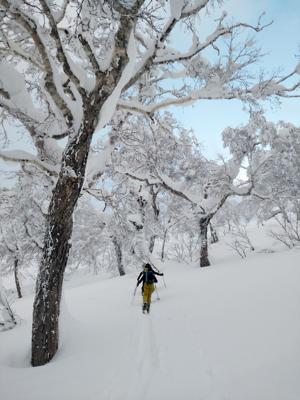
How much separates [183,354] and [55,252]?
9.31ft

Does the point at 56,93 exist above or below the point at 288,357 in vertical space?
above

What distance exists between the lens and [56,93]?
479 cm

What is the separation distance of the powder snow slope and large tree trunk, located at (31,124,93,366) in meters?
0.40

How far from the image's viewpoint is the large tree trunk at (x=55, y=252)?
15.4 ft

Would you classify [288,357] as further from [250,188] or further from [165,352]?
[250,188]

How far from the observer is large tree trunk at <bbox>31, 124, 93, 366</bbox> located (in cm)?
468

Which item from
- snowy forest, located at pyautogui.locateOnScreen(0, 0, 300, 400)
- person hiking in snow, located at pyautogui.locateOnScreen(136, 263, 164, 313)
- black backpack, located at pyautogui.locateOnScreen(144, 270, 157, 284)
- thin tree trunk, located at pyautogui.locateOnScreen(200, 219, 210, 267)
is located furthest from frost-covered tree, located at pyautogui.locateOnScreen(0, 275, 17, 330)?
thin tree trunk, located at pyautogui.locateOnScreen(200, 219, 210, 267)

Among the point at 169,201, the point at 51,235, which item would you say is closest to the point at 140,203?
the point at 169,201

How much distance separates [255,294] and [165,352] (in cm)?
293

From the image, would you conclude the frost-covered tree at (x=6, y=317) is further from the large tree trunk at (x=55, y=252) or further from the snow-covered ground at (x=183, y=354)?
the large tree trunk at (x=55, y=252)

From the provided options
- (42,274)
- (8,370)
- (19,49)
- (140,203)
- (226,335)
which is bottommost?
(8,370)

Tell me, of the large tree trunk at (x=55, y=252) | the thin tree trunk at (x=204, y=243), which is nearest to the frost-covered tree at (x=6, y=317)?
the large tree trunk at (x=55, y=252)

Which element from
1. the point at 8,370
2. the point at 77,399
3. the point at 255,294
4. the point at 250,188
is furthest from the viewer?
the point at 250,188

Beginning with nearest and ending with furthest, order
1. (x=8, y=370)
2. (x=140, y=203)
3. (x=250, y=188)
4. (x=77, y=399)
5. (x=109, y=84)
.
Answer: (x=77, y=399) < (x=8, y=370) < (x=109, y=84) < (x=250, y=188) < (x=140, y=203)
